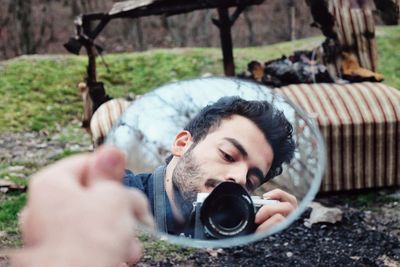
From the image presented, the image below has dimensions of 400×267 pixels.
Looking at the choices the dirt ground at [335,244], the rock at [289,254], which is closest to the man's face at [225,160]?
the dirt ground at [335,244]

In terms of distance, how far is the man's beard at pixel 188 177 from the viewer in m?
0.90

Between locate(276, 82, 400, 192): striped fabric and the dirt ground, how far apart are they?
0.08m

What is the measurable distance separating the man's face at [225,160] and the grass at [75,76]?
3978 mm

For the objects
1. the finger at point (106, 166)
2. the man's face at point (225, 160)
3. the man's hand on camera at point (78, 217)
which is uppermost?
the finger at point (106, 166)

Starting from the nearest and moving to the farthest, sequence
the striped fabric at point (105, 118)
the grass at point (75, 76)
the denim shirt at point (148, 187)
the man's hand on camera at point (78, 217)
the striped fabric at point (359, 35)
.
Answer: the man's hand on camera at point (78, 217) < the denim shirt at point (148, 187) < the striped fabric at point (105, 118) < the striped fabric at point (359, 35) < the grass at point (75, 76)

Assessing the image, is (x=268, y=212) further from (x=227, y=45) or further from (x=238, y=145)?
(x=227, y=45)

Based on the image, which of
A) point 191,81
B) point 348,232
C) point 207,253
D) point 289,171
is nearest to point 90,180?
point 289,171

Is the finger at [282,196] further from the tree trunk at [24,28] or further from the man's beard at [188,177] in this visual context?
the tree trunk at [24,28]

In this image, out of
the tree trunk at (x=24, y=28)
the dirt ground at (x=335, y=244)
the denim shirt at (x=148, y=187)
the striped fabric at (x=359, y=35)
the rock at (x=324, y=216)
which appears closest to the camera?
the denim shirt at (x=148, y=187)

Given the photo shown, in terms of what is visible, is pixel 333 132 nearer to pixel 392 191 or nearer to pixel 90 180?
pixel 392 191

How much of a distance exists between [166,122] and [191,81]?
10 cm

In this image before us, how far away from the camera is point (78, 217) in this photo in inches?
16.2

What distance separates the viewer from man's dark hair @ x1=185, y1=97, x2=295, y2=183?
3.19ft

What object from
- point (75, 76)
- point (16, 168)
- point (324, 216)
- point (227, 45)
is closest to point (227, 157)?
point (324, 216)
